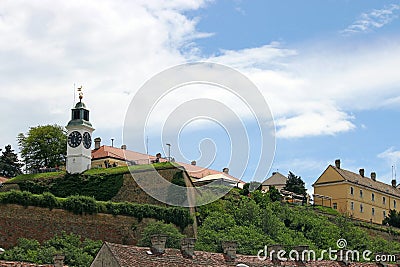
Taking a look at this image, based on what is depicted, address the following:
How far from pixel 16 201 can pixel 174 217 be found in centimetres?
1383

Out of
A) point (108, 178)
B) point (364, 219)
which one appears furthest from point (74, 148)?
point (364, 219)

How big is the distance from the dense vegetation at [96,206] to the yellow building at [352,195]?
33535 millimetres

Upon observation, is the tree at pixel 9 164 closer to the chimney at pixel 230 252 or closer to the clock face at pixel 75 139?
the clock face at pixel 75 139

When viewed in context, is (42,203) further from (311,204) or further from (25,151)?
(311,204)

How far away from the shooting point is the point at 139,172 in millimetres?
77312

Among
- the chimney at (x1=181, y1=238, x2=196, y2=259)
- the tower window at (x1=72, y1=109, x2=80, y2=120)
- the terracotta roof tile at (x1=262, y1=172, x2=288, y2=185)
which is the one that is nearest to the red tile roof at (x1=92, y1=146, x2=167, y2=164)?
the tower window at (x1=72, y1=109, x2=80, y2=120)

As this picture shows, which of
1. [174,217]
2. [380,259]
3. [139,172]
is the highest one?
[139,172]

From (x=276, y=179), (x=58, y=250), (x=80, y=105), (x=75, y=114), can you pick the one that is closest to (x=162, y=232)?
(x=58, y=250)

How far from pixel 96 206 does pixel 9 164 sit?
36641mm

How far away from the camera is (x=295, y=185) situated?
327ft

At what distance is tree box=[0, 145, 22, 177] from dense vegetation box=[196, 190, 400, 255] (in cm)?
3110

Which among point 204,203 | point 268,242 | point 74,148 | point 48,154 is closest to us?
point 268,242

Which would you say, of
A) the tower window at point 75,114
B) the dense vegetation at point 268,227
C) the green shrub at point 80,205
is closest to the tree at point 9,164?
the tower window at point 75,114

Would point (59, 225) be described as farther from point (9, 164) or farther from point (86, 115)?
point (9, 164)
